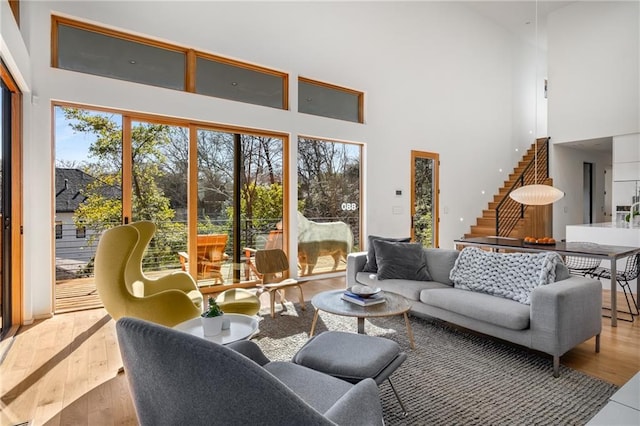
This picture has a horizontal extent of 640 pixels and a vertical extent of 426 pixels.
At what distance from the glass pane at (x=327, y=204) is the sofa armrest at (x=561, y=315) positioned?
3663 millimetres

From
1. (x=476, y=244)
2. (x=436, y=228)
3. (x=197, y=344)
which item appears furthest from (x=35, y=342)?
(x=436, y=228)

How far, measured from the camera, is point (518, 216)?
8016 mm

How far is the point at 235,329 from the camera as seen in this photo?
212 cm

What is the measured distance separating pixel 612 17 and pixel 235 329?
9530 mm

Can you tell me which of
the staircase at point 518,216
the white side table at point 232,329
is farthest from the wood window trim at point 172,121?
the staircase at point 518,216

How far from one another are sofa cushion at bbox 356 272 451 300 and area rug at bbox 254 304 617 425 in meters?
0.35

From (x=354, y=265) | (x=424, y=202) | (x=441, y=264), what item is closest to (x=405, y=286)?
(x=441, y=264)

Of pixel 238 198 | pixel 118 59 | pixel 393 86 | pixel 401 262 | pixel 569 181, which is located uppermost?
pixel 393 86

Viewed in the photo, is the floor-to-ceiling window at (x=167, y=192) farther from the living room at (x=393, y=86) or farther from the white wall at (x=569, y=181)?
the white wall at (x=569, y=181)

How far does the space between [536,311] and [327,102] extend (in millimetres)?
4524

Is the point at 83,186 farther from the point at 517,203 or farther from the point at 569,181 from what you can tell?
the point at 569,181

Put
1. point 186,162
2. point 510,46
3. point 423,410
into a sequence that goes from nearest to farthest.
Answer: point 423,410
point 186,162
point 510,46

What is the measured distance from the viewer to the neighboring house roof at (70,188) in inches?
155

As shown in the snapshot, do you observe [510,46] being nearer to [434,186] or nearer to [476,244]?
[434,186]
